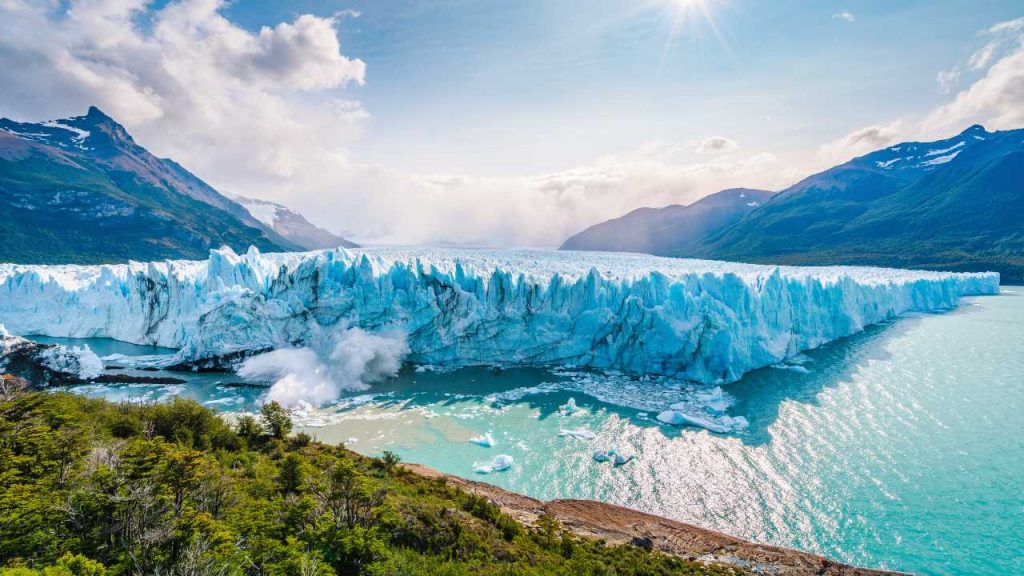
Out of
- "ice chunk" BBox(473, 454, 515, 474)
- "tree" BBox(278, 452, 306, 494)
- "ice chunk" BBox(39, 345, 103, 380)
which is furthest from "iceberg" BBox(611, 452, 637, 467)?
"ice chunk" BBox(39, 345, 103, 380)

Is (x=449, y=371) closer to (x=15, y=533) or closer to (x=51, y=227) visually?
(x=15, y=533)

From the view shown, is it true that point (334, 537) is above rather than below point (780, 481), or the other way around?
above

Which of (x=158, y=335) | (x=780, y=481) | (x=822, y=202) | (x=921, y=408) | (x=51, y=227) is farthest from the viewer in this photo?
(x=822, y=202)

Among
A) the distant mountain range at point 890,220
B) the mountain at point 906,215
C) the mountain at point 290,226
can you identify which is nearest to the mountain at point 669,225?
the distant mountain range at point 890,220

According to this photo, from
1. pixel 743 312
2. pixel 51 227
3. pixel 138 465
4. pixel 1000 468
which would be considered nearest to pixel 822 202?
pixel 743 312

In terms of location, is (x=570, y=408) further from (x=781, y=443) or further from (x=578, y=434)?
(x=781, y=443)
